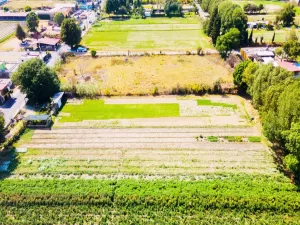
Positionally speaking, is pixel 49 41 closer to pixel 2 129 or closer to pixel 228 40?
pixel 2 129

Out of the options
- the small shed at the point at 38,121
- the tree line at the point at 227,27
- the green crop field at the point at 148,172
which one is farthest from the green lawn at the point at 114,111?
the tree line at the point at 227,27

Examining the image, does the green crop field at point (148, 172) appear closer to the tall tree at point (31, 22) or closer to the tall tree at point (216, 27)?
the tall tree at point (216, 27)

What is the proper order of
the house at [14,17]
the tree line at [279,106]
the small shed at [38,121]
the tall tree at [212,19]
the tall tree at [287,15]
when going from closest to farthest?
the tree line at [279,106]
the small shed at [38,121]
the tall tree at [212,19]
the tall tree at [287,15]
the house at [14,17]

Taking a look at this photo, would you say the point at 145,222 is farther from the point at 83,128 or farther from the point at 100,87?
the point at 100,87

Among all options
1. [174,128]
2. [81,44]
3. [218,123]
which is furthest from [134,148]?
[81,44]

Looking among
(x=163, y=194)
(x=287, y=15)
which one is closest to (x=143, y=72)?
(x=163, y=194)

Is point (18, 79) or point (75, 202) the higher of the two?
point (18, 79)
